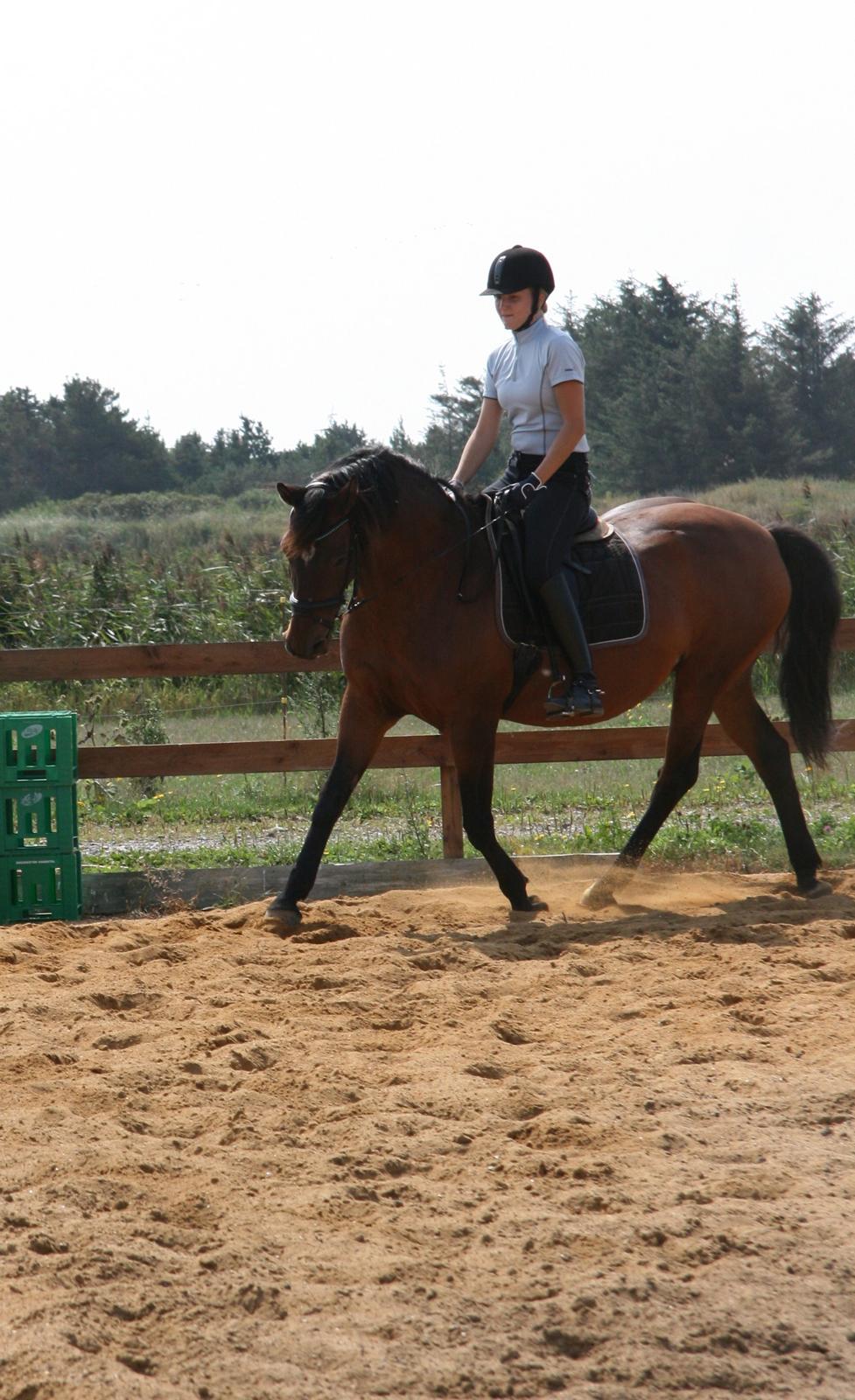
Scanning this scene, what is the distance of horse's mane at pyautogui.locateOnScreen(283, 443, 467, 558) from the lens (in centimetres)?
568

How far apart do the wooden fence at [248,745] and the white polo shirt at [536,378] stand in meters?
1.87

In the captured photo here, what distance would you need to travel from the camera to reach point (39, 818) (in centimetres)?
676

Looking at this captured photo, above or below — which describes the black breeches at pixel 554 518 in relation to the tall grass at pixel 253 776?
above

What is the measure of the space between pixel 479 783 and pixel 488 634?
0.67 meters

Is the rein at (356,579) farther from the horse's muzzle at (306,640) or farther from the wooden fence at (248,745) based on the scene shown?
the wooden fence at (248,745)

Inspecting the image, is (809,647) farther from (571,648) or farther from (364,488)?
(364,488)

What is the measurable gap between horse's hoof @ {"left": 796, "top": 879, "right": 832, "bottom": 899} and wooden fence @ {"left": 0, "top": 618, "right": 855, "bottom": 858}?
110 centimetres

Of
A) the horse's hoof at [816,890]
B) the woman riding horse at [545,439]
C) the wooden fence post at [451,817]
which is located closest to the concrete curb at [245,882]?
the wooden fence post at [451,817]

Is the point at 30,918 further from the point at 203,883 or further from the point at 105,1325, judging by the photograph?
the point at 105,1325

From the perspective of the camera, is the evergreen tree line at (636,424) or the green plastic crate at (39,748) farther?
the evergreen tree line at (636,424)

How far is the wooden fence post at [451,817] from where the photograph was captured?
746 centimetres

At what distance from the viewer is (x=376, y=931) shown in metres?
5.85

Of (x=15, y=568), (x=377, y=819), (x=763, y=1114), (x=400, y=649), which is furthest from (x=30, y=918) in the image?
(x=15, y=568)

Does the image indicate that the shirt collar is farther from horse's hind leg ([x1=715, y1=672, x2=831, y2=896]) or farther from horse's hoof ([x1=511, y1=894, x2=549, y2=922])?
horse's hoof ([x1=511, y1=894, x2=549, y2=922])
